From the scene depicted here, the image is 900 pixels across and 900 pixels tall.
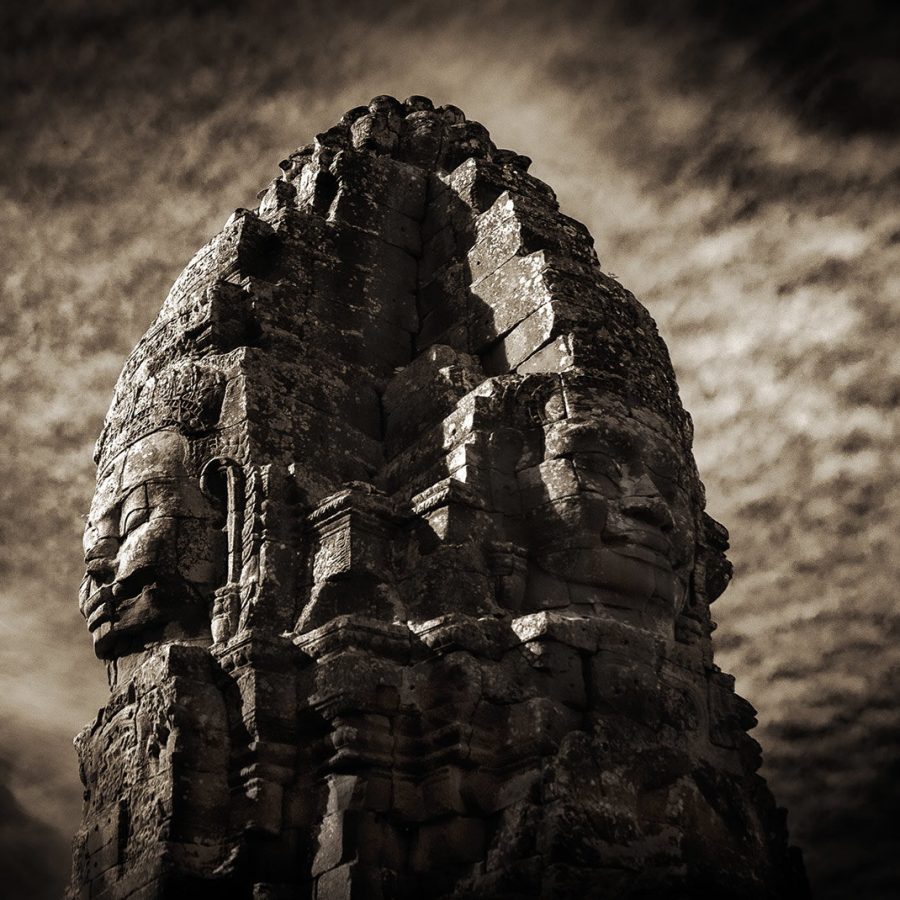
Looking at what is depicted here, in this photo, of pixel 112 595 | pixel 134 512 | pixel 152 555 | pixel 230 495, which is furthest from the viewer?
pixel 134 512

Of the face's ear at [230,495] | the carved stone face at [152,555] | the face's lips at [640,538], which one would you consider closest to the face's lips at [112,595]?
the carved stone face at [152,555]

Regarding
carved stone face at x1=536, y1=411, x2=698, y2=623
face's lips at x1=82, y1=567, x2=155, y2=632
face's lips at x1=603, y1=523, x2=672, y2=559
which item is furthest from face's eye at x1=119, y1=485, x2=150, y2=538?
face's lips at x1=603, y1=523, x2=672, y2=559

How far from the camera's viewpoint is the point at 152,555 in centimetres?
948

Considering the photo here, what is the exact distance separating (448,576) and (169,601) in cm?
210

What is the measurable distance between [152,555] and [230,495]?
70 centimetres

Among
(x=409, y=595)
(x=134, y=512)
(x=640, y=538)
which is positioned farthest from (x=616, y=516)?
(x=134, y=512)

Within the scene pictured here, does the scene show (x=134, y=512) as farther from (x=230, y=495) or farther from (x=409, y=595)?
(x=409, y=595)

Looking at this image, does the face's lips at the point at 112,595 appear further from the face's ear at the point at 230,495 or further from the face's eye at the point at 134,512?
the face's ear at the point at 230,495

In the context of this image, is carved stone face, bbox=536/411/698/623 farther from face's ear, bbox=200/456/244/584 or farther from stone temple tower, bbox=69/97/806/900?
face's ear, bbox=200/456/244/584

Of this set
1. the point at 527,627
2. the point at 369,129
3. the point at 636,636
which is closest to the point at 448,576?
the point at 527,627

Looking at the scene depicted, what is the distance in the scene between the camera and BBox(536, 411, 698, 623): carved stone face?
355 inches

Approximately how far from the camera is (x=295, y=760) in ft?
28.1

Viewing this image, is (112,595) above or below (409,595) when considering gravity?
above

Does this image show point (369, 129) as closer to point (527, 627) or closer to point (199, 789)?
point (527, 627)
